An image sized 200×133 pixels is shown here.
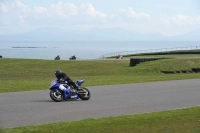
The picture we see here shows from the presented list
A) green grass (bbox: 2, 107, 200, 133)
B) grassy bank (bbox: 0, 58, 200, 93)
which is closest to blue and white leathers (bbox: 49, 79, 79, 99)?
green grass (bbox: 2, 107, 200, 133)

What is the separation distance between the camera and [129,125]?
394 inches

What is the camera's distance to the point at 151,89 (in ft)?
65.2

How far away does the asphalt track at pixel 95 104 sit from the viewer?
38.4 feet

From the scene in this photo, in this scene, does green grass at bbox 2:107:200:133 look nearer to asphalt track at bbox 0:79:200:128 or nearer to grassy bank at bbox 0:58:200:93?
asphalt track at bbox 0:79:200:128

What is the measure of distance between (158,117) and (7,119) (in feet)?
13.1

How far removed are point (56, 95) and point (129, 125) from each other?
574 cm

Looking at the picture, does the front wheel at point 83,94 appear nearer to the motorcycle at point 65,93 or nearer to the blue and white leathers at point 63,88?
the motorcycle at point 65,93

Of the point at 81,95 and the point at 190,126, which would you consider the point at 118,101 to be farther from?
the point at 190,126

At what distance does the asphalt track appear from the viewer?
460 inches

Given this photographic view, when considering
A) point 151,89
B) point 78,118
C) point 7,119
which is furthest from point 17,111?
point 151,89

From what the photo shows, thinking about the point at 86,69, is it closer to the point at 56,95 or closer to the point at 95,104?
the point at 56,95

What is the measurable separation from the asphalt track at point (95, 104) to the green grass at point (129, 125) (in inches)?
32.4

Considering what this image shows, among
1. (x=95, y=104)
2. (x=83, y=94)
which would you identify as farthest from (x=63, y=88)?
(x=95, y=104)

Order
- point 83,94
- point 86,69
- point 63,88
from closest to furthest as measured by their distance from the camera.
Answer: point 63,88 < point 83,94 < point 86,69
